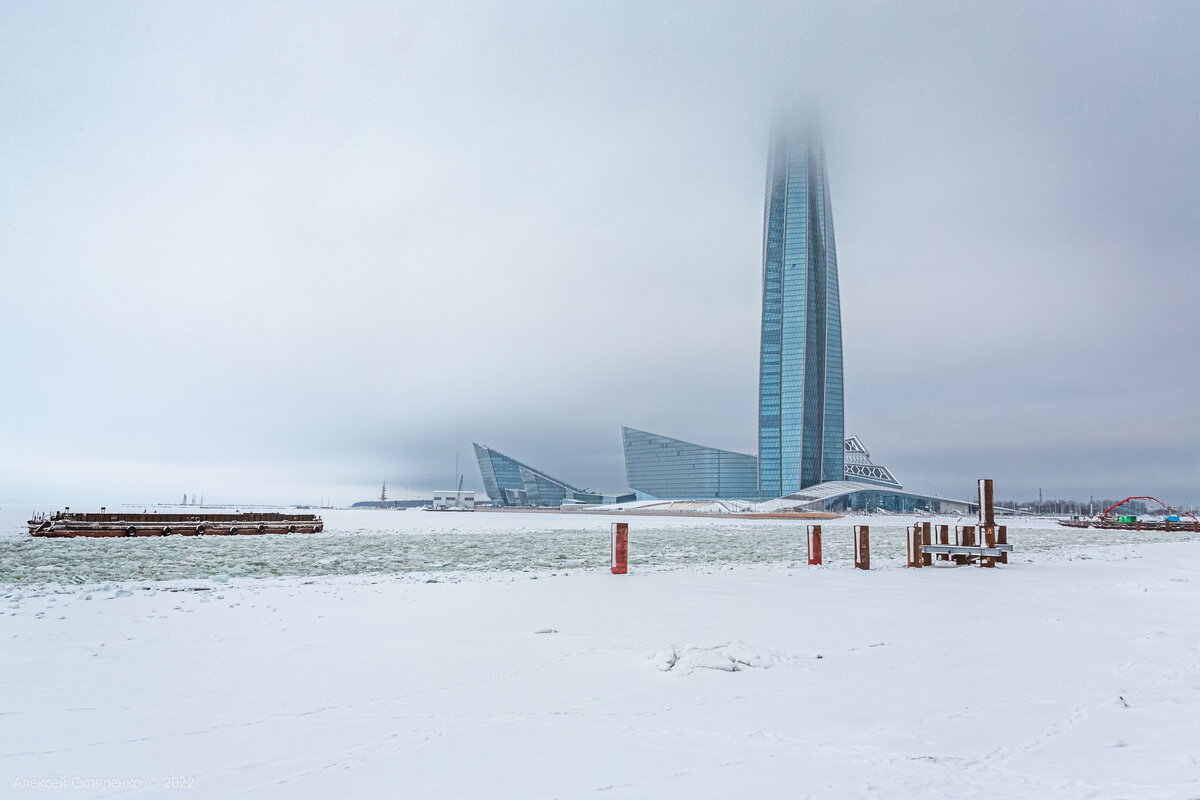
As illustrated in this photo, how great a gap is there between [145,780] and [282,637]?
→ 15.0 feet

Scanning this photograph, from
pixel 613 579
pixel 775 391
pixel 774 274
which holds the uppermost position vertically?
pixel 774 274

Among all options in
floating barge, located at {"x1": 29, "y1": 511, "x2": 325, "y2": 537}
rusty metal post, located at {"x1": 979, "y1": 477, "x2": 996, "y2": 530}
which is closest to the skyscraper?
floating barge, located at {"x1": 29, "y1": 511, "x2": 325, "y2": 537}

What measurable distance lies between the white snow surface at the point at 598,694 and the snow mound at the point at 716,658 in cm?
3

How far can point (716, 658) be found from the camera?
22.4 ft

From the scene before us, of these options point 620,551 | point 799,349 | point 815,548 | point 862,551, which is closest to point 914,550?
point 862,551

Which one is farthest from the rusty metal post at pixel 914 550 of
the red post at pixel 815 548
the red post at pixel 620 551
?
the red post at pixel 620 551

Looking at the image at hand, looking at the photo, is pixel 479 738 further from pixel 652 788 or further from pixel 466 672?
pixel 466 672

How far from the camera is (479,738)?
4727mm

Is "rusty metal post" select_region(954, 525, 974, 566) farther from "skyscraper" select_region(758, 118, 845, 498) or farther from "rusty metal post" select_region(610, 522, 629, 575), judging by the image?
"skyscraper" select_region(758, 118, 845, 498)

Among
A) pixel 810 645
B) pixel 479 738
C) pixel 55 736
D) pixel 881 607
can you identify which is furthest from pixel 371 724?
pixel 881 607

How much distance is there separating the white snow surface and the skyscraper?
15275 cm

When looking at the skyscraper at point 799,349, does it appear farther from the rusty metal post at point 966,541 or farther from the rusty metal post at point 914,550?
the rusty metal post at point 914,550

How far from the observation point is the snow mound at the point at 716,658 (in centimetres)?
671

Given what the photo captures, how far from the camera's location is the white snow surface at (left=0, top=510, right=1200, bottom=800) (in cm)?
402
